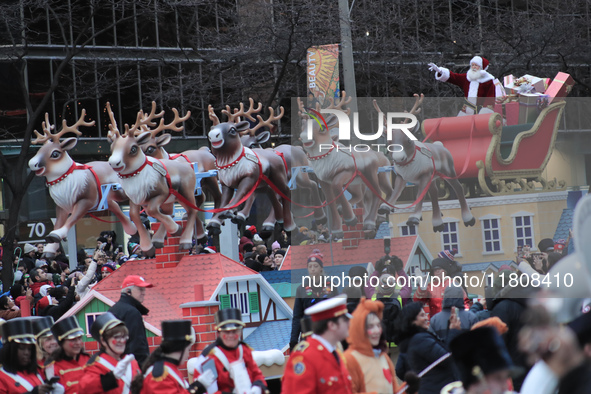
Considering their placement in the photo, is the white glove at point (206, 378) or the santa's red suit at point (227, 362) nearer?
the white glove at point (206, 378)

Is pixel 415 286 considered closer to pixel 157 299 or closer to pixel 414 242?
pixel 414 242

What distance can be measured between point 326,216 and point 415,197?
4.96 feet

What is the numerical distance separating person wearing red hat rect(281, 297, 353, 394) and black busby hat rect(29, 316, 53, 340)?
8.04ft

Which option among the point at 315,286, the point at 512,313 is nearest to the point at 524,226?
the point at 315,286

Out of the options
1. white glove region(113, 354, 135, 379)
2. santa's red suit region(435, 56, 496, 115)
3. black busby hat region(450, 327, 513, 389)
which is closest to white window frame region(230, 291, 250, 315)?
santa's red suit region(435, 56, 496, 115)

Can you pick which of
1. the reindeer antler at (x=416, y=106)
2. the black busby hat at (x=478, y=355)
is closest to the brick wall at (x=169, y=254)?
the reindeer antler at (x=416, y=106)

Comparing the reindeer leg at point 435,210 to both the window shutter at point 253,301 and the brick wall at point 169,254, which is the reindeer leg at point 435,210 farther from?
the brick wall at point 169,254

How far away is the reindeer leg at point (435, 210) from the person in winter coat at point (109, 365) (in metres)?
5.20

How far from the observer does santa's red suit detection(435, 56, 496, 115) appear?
1153 centimetres

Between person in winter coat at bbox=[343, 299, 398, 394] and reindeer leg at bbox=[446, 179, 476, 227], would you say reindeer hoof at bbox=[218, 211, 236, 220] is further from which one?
person in winter coat at bbox=[343, 299, 398, 394]

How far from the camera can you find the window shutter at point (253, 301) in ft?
37.2

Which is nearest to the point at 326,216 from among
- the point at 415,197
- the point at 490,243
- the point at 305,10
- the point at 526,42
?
the point at 415,197

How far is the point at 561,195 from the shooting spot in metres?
10.7

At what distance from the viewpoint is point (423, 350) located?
265 inches
